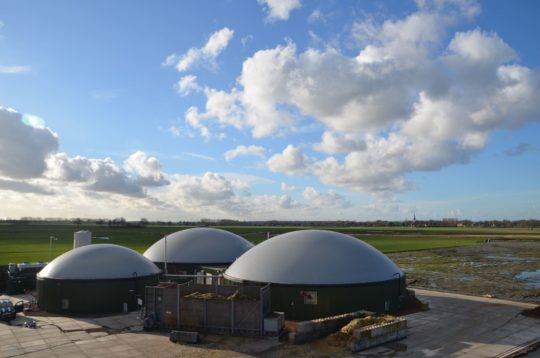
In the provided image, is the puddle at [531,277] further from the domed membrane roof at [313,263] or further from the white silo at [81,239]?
the white silo at [81,239]

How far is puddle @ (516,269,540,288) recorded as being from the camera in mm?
57375

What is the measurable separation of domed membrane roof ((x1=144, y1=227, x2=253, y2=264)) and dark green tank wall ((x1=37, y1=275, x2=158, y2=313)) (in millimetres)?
12504

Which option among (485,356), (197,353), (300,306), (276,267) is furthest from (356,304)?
(197,353)

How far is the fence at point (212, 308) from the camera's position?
100.0 ft

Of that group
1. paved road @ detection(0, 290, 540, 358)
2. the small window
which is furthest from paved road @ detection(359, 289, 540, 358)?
the small window

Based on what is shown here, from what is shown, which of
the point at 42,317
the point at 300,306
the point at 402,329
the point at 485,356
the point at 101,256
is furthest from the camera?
the point at 101,256

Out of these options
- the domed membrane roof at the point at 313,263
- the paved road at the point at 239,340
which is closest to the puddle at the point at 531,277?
the paved road at the point at 239,340

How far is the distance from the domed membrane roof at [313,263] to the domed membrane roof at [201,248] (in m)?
12.6

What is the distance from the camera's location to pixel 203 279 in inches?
1777

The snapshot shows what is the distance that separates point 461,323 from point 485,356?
842 centimetres

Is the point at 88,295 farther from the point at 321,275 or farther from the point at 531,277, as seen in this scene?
the point at 531,277

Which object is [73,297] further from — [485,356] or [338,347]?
[485,356]

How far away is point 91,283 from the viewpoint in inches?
1519

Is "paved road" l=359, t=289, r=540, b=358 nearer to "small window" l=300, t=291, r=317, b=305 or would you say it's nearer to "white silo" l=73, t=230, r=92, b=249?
"small window" l=300, t=291, r=317, b=305
